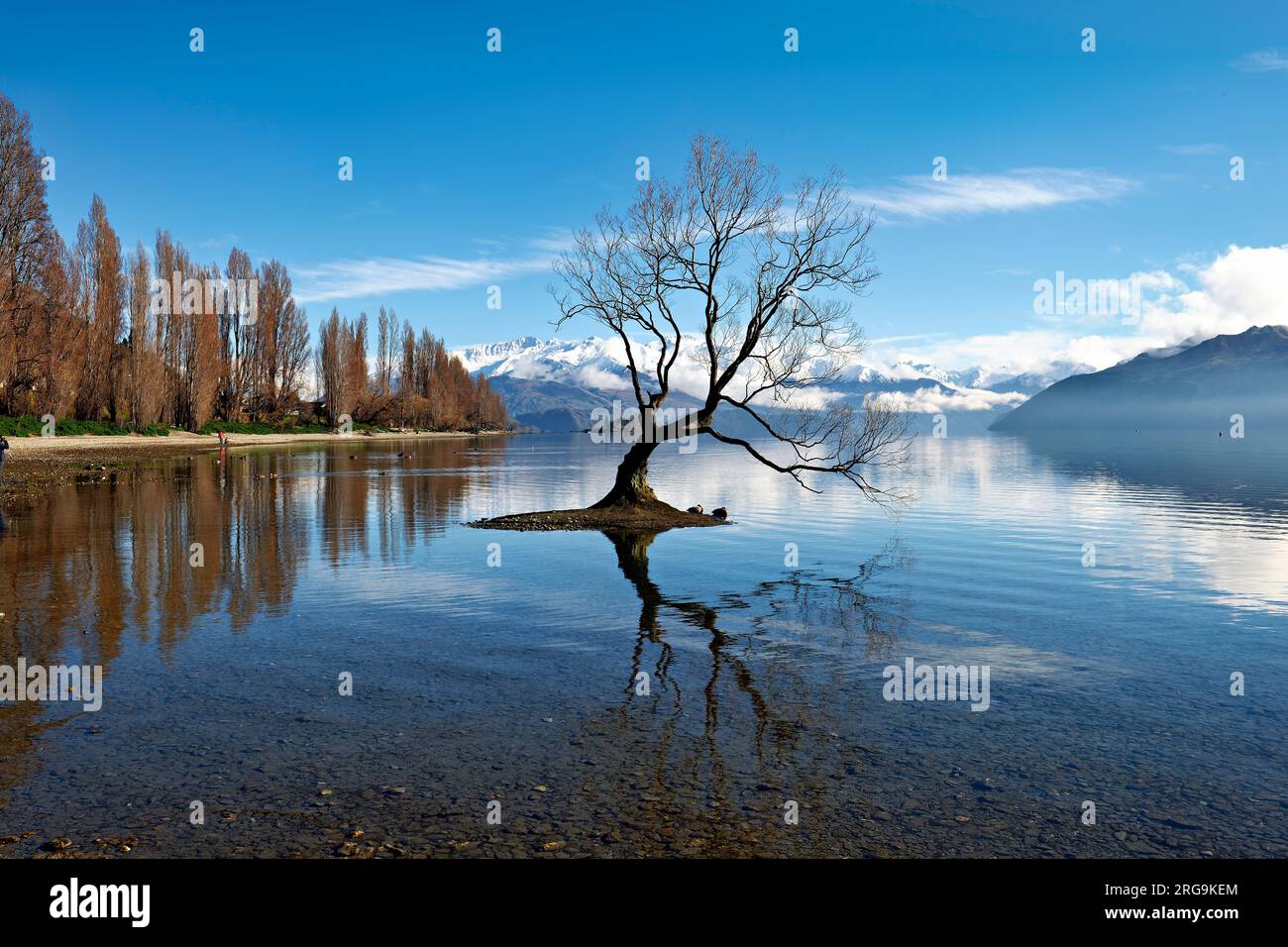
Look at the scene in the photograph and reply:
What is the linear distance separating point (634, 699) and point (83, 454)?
74.1 m

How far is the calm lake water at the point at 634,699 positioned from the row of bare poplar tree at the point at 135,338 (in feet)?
180

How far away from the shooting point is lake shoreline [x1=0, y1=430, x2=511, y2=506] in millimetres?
47028

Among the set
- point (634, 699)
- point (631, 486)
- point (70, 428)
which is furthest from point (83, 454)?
point (634, 699)

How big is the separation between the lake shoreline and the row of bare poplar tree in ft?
12.4

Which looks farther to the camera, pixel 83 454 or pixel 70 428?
pixel 70 428

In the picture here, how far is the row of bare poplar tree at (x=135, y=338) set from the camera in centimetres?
6788

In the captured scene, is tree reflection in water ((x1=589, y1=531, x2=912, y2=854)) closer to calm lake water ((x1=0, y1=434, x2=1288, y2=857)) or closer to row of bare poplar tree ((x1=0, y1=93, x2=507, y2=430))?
calm lake water ((x1=0, y1=434, x2=1288, y2=857))

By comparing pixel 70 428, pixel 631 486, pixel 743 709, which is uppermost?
pixel 70 428

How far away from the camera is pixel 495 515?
Answer: 3847 cm

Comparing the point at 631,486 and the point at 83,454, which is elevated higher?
the point at 83,454

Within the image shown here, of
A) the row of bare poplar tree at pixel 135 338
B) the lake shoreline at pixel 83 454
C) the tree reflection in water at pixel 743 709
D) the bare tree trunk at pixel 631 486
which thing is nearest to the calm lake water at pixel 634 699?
the tree reflection in water at pixel 743 709

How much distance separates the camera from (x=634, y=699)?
38.2 feet

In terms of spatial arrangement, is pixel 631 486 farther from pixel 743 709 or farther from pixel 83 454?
pixel 83 454

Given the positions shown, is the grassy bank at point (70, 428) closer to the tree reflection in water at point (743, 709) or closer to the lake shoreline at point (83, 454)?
the lake shoreline at point (83, 454)
